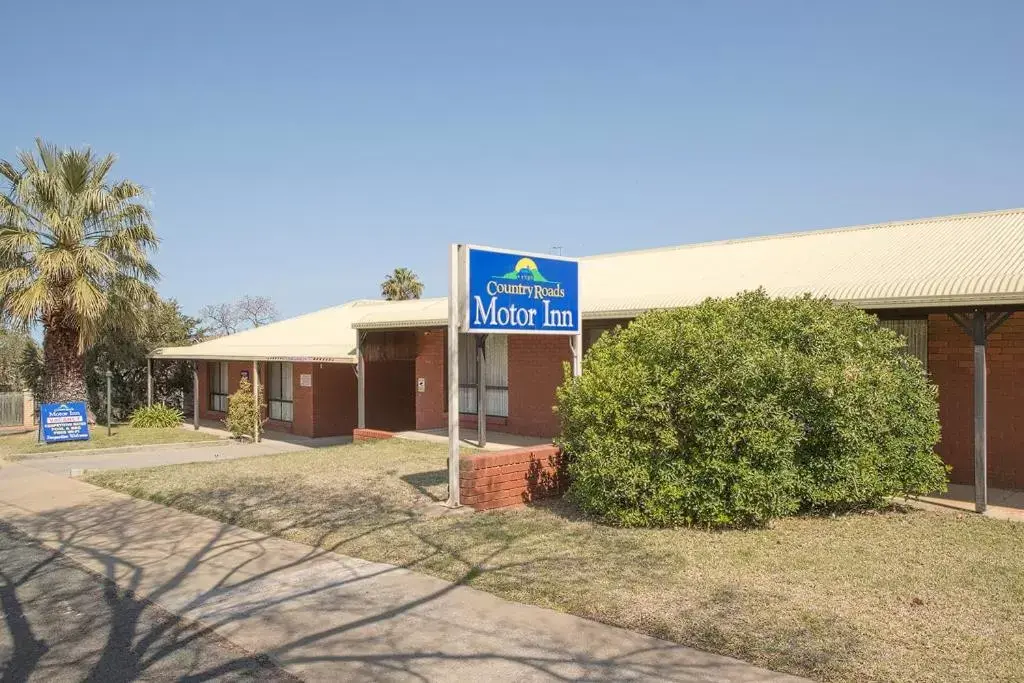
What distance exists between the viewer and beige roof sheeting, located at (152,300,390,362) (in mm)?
18938

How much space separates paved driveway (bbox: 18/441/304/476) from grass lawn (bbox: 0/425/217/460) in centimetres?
88

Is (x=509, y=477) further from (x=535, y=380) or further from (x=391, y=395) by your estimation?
(x=391, y=395)

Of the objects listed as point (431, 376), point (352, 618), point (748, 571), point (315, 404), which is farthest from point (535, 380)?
point (352, 618)

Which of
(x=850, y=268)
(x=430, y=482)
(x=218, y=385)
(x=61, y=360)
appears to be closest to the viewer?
(x=430, y=482)

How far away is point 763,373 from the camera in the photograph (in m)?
8.20

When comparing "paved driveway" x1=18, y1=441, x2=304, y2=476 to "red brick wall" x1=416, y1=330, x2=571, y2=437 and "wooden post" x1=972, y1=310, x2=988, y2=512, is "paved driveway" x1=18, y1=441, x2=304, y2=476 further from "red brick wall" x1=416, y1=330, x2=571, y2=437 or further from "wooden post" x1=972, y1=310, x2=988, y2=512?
"wooden post" x1=972, y1=310, x2=988, y2=512

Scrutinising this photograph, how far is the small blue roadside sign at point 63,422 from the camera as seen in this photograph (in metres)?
18.2

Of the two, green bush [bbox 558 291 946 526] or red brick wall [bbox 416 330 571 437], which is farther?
red brick wall [bbox 416 330 571 437]

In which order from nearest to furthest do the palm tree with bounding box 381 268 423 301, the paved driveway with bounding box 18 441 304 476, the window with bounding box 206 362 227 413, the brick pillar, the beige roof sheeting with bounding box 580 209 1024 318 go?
the beige roof sheeting with bounding box 580 209 1024 318 < the paved driveway with bounding box 18 441 304 476 < the brick pillar < the window with bounding box 206 362 227 413 < the palm tree with bounding box 381 268 423 301

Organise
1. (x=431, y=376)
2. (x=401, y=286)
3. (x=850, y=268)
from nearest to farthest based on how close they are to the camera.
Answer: (x=850, y=268) → (x=431, y=376) → (x=401, y=286)

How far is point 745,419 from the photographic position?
25.9ft

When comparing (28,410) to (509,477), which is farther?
(28,410)

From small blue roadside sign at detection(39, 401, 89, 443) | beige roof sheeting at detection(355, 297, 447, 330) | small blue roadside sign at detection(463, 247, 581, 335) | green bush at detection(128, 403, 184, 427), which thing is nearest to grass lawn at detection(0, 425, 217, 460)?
small blue roadside sign at detection(39, 401, 89, 443)

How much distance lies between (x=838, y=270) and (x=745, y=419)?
17.0ft
